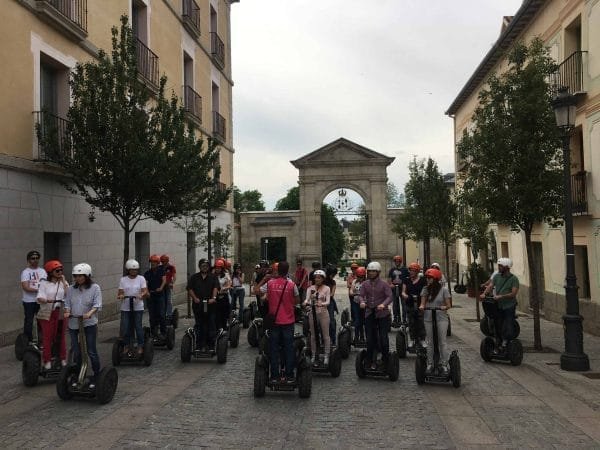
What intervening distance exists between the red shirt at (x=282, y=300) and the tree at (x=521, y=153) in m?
5.67

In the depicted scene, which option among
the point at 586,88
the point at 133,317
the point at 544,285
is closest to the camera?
the point at 133,317

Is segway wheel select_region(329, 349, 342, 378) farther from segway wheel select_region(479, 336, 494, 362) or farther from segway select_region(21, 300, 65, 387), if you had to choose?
segway select_region(21, 300, 65, 387)

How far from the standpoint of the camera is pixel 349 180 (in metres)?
33.1

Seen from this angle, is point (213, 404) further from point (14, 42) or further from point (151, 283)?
point (14, 42)

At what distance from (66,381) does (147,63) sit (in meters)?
12.9

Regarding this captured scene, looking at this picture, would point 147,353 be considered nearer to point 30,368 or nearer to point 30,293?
point 30,368

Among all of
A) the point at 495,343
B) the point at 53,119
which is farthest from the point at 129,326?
the point at 495,343

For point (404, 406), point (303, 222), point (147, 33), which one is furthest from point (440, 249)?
point (404, 406)

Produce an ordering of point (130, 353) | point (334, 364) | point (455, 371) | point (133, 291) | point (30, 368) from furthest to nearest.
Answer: point (130, 353) → point (133, 291) → point (334, 364) → point (455, 371) → point (30, 368)

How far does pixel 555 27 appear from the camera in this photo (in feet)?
50.1

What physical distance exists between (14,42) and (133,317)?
6463mm

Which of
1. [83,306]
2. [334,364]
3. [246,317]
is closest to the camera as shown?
[83,306]

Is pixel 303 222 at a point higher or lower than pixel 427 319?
higher

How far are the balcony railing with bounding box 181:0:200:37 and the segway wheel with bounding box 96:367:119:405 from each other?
1708cm
